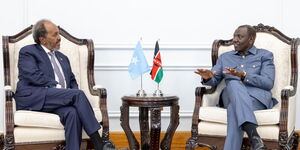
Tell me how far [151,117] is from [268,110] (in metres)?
0.96

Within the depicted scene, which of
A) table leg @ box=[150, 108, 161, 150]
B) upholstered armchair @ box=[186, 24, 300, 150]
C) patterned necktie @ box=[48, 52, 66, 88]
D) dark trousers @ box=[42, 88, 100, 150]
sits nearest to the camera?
dark trousers @ box=[42, 88, 100, 150]

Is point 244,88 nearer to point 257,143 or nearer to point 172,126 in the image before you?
point 257,143

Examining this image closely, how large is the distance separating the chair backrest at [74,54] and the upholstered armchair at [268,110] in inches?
37.8

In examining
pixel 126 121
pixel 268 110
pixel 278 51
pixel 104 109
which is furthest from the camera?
pixel 278 51

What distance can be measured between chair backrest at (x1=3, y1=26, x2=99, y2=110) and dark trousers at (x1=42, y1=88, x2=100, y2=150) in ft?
1.56

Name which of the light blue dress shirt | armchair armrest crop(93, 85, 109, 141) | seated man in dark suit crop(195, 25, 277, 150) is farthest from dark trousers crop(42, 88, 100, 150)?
the light blue dress shirt

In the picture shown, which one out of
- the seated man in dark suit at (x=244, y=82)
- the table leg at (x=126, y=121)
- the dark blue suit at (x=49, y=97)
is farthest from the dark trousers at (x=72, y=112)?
the seated man in dark suit at (x=244, y=82)

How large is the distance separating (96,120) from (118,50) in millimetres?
1303

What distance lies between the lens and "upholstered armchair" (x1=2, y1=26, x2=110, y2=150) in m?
3.66

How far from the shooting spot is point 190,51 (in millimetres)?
5055

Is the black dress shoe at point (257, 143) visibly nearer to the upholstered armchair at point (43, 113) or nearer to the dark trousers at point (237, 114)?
the dark trousers at point (237, 114)

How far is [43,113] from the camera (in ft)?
12.2

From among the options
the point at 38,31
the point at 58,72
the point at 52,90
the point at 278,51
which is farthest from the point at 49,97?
the point at 278,51

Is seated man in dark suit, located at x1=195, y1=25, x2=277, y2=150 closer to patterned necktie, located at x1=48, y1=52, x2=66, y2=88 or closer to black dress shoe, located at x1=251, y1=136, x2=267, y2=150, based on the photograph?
black dress shoe, located at x1=251, y1=136, x2=267, y2=150
